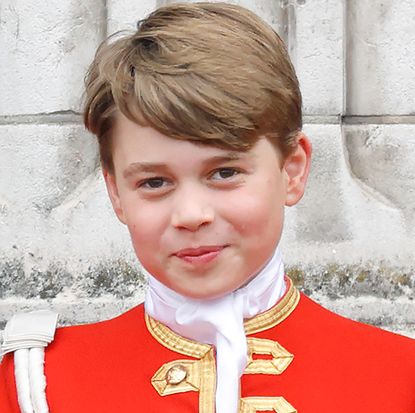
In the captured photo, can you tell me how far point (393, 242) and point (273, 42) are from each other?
1.01m

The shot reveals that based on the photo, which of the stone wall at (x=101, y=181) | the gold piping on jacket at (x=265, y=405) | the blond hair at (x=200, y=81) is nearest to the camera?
the blond hair at (x=200, y=81)

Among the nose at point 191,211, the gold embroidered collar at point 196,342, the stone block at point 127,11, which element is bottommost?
the gold embroidered collar at point 196,342

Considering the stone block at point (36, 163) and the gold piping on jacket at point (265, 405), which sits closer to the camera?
the gold piping on jacket at point (265, 405)

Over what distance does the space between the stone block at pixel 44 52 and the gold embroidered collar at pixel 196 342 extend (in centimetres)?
91

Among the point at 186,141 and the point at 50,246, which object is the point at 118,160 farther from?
the point at 50,246

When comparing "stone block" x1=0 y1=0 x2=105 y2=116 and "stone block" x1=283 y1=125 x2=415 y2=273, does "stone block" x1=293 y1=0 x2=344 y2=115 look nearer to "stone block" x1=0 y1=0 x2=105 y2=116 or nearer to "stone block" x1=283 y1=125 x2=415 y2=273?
"stone block" x1=283 y1=125 x2=415 y2=273

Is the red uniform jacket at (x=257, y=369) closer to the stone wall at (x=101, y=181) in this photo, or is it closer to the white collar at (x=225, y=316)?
the white collar at (x=225, y=316)

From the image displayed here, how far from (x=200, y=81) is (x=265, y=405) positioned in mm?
449

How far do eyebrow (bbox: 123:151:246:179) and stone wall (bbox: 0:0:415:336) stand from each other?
0.95 meters

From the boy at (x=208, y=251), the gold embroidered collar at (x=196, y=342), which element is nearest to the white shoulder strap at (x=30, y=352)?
the boy at (x=208, y=251)

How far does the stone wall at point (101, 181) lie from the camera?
254 cm

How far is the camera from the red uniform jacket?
167 cm

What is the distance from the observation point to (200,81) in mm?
1555

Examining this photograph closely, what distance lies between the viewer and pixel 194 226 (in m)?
1.55
